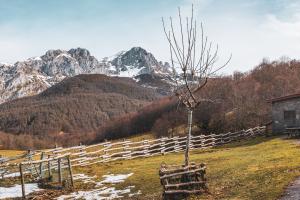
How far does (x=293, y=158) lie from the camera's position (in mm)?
24672

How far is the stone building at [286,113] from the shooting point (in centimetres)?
4388

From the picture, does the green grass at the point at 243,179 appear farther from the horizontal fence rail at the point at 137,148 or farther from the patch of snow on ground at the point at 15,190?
the horizontal fence rail at the point at 137,148

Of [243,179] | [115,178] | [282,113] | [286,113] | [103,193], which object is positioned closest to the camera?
[243,179]

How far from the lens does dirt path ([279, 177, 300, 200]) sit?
1513cm

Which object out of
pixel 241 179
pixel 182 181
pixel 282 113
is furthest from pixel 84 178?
pixel 282 113

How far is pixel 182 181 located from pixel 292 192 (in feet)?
14.8

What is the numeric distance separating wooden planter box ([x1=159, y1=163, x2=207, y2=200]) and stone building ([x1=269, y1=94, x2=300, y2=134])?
28.3 m

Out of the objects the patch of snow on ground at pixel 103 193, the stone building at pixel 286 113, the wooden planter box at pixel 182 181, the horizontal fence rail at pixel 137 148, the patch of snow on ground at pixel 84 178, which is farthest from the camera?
the stone building at pixel 286 113

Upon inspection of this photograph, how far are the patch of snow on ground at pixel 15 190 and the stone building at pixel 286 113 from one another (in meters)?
27.6

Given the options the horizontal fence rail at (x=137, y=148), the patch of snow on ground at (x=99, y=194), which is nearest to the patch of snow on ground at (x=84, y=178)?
the horizontal fence rail at (x=137, y=148)

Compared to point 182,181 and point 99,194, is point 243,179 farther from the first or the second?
point 99,194

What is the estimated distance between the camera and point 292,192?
15.8 meters

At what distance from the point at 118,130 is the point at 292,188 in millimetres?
127469

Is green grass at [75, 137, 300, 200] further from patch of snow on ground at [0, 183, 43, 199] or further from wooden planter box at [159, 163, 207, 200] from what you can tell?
patch of snow on ground at [0, 183, 43, 199]
